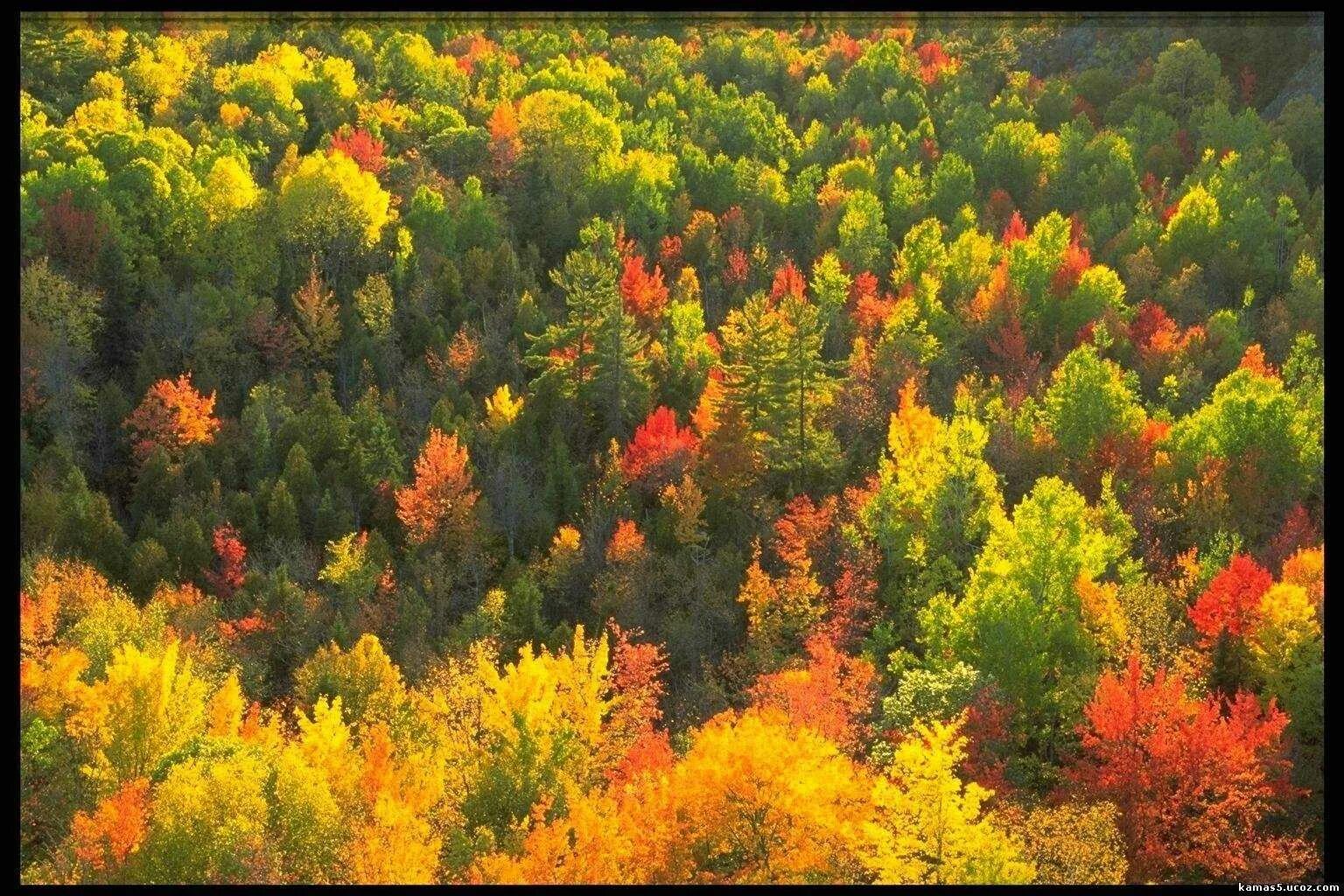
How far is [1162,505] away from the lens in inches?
2285

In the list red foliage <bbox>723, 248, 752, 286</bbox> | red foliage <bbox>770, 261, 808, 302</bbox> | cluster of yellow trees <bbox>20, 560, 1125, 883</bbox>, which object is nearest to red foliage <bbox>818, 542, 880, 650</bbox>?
cluster of yellow trees <bbox>20, 560, 1125, 883</bbox>

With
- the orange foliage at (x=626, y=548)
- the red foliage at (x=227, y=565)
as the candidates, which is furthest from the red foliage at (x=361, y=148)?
the orange foliage at (x=626, y=548)

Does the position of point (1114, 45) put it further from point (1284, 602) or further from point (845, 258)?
point (1284, 602)

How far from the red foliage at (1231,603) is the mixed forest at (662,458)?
0.92 ft

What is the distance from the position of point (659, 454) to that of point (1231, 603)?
101ft

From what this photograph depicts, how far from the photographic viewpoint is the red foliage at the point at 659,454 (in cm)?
6694

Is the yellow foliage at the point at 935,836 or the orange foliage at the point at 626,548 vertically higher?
the yellow foliage at the point at 935,836

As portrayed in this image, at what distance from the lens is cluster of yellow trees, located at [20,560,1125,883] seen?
34438 millimetres

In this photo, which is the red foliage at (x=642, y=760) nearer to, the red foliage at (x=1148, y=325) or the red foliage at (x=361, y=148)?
the red foliage at (x=1148, y=325)

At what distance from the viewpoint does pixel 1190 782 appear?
38.1m

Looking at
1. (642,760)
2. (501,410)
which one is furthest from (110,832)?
(501,410)

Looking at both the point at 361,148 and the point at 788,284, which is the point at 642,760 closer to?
the point at 788,284

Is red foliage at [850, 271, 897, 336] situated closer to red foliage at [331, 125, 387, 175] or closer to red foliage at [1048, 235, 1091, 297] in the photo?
red foliage at [1048, 235, 1091, 297]
